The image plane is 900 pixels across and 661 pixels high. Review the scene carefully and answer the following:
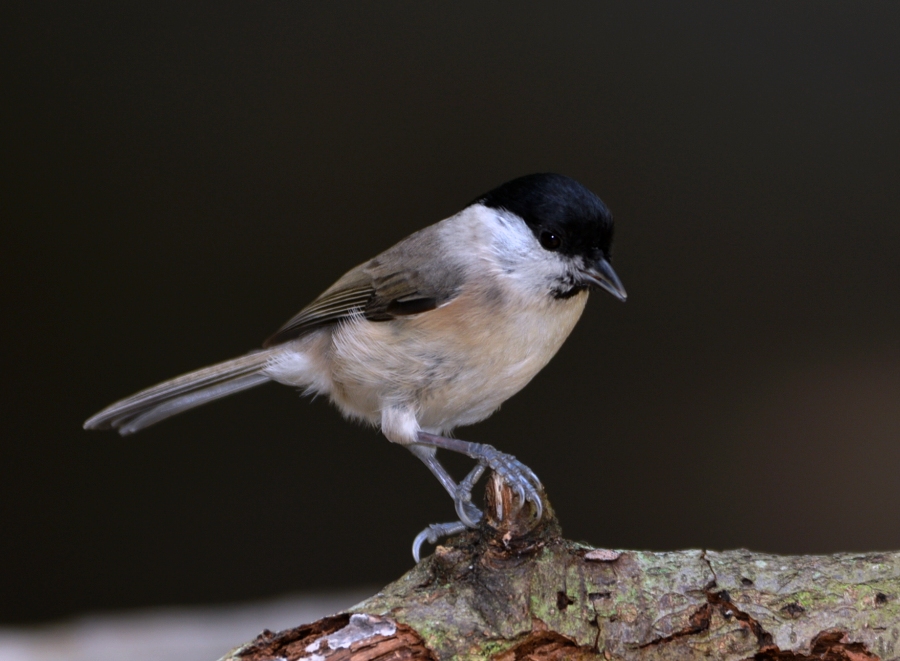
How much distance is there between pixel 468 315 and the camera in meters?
1.74

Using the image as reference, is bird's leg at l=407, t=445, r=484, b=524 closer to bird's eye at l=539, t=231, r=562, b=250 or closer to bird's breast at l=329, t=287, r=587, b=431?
bird's breast at l=329, t=287, r=587, b=431

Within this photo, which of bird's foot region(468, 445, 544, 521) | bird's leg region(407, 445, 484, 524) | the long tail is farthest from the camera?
the long tail

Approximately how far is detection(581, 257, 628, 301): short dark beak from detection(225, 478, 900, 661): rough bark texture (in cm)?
48

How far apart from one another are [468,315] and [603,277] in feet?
0.94

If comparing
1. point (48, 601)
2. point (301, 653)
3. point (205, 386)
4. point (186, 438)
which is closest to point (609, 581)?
point (301, 653)

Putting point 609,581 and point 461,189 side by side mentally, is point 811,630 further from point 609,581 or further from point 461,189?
point 461,189

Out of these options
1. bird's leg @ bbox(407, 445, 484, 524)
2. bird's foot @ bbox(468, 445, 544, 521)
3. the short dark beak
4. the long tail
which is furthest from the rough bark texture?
the long tail

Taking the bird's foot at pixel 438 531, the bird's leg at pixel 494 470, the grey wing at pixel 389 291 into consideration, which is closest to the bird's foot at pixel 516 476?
the bird's leg at pixel 494 470

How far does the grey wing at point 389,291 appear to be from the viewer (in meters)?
1.83

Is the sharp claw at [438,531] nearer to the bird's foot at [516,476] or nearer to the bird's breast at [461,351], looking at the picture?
the bird's foot at [516,476]

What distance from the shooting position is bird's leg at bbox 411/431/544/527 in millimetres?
1463

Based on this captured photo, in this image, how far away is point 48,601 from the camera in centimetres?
385

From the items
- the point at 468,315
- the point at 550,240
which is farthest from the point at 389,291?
the point at 550,240

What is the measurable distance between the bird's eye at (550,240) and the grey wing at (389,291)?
20cm
